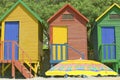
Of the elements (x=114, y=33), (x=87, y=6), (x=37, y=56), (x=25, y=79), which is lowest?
(x=25, y=79)

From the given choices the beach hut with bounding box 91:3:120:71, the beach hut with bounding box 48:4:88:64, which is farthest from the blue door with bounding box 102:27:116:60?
the beach hut with bounding box 48:4:88:64

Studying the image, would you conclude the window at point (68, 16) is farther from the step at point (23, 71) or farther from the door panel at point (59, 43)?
the step at point (23, 71)

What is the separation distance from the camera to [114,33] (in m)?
24.8

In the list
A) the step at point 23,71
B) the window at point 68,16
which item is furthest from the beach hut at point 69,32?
the step at point 23,71

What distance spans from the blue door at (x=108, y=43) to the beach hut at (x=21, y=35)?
5009 mm

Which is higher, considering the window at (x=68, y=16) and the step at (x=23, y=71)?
the window at (x=68, y=16)

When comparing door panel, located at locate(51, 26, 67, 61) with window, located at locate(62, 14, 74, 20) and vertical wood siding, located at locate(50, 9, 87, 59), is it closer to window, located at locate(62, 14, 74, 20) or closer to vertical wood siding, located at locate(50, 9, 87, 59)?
vertical wood siding, located at locate(50, 9, 87, 59)

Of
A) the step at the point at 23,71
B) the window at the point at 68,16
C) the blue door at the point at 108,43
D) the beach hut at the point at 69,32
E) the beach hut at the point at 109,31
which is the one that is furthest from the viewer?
the window at the point at 68,16

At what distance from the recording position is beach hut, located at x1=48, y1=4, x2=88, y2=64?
80.3 ft

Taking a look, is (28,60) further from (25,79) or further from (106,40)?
(106,40)

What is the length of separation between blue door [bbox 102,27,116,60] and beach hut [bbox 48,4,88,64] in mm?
1465

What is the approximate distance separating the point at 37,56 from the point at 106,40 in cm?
546

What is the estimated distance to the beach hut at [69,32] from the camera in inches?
963

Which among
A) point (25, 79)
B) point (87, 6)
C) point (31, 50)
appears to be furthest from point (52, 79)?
point (87, 6)
